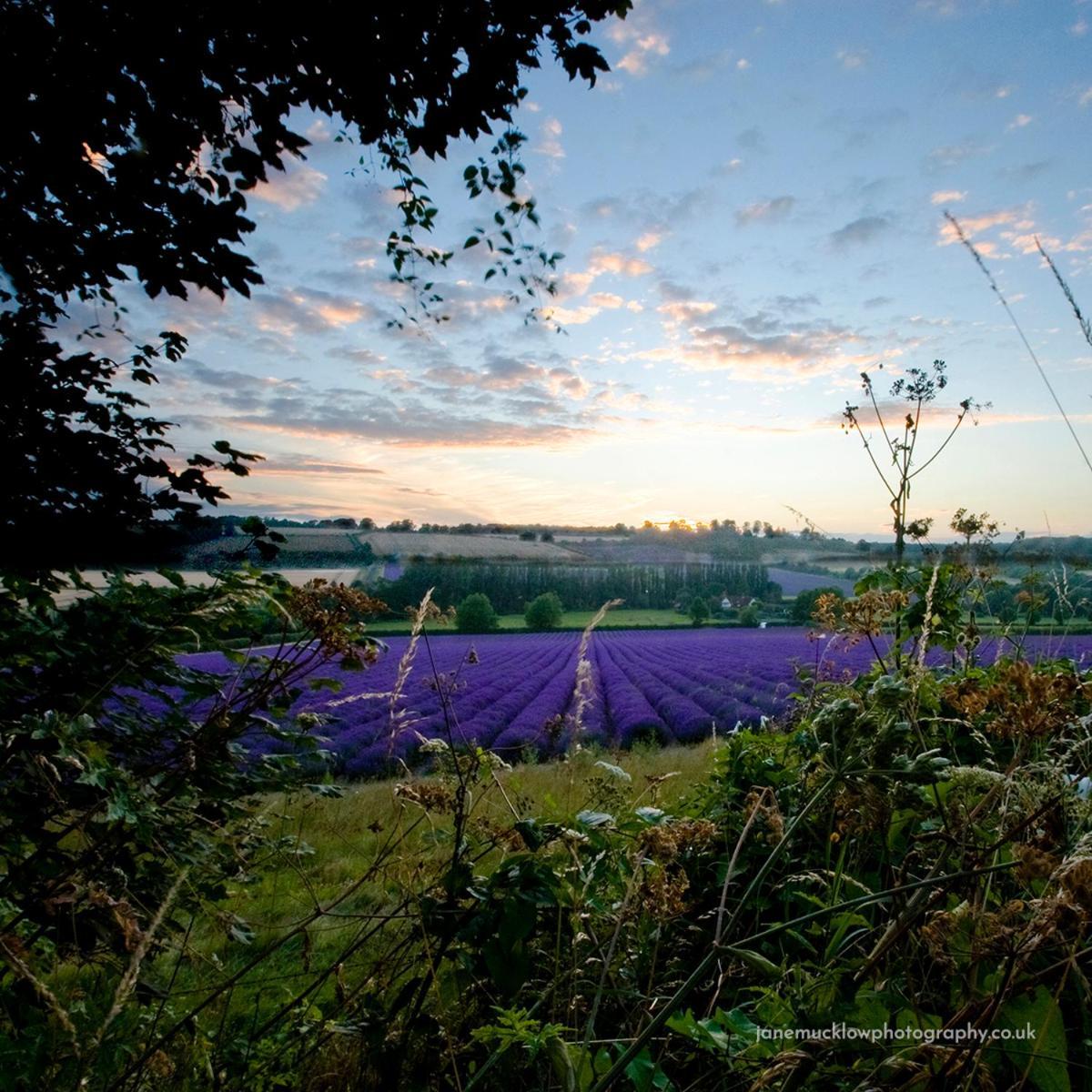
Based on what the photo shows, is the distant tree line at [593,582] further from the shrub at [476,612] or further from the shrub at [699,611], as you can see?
the shrub at [699,611]

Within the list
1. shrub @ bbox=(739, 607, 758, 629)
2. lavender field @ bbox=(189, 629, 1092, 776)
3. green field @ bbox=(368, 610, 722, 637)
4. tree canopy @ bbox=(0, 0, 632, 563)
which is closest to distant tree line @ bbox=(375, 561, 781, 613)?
shrub @ bbox=(739, 607, 758, 629)

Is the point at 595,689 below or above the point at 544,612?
above

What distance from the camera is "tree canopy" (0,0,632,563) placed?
2.32 metres

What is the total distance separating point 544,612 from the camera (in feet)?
81.7

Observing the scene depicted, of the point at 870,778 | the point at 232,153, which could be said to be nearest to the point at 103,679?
the point at 870,778

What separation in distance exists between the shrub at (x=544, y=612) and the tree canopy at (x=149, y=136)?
2087 centimetres

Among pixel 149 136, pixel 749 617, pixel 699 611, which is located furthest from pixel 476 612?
pixel 149 136

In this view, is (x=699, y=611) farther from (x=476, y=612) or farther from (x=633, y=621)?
(x=476, y=612)

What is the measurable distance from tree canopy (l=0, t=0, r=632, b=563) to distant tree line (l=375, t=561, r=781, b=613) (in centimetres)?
781

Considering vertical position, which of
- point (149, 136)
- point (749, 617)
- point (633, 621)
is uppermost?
point (149, 136)

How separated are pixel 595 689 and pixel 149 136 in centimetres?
525

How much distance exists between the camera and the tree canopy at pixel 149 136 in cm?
232

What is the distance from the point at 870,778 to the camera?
1071 mm

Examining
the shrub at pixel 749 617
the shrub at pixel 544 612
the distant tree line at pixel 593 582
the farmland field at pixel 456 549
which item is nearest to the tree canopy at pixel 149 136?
the farmland field at pixel 456 549
